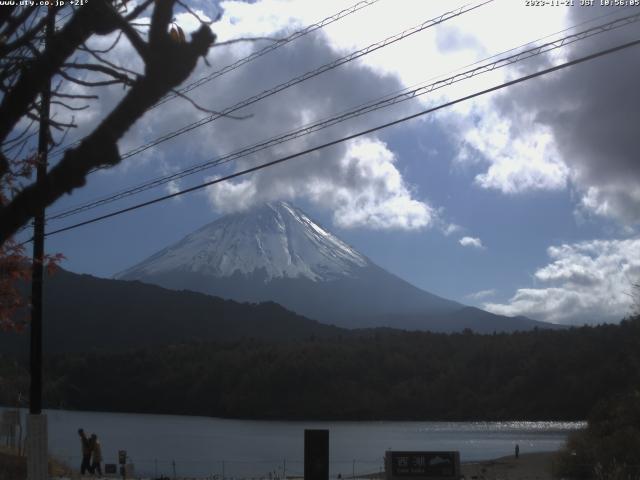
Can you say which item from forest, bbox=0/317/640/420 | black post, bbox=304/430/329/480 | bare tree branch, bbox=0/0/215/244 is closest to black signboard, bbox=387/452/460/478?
black post, bbox=304/430/329/480

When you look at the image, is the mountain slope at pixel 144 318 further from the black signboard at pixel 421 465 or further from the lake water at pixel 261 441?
the black signboard at pixel 421 465

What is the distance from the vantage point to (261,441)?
68188mm

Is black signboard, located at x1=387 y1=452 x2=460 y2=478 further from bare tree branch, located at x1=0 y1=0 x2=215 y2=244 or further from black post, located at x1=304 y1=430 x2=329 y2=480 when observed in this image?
bare tree branch, located at x1=0 y1=0 x2=215 y2=244

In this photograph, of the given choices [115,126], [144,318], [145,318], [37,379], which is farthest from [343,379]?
[115,126]

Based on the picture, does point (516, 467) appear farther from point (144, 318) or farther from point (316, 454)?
point (144, 318)

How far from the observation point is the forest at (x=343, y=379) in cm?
9738

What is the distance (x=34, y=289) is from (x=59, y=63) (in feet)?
32.6

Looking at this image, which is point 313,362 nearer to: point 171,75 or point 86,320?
point 86,320

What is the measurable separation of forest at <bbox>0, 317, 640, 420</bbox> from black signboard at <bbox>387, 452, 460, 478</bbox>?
256 ft

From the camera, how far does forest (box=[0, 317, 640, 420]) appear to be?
97375mm

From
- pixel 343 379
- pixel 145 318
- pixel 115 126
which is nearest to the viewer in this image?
pixel 115 126

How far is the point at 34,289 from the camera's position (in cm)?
1380

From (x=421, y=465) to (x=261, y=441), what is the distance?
170 ft

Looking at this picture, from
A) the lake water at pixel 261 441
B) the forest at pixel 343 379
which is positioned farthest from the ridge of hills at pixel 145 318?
the lake water at pixel 261 441
